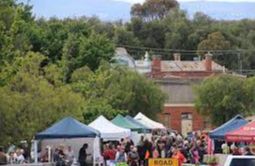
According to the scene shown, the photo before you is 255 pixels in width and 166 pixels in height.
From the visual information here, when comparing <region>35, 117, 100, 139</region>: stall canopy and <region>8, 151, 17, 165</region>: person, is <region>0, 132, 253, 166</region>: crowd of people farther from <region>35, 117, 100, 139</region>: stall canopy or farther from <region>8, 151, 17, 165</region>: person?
<region>35, 117, 100, 139</region>: stall canopy

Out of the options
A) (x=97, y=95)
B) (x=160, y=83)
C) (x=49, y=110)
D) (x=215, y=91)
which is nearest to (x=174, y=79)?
(x=160, y=83)

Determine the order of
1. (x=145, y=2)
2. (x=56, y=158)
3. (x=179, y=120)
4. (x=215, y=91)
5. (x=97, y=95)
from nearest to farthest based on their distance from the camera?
(x=56, y=158) → (x=97, y=95) → (x=215, y=91) → (x=179, y=120) → (x=145, y=2)

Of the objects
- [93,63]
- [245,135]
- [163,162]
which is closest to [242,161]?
[245,135]

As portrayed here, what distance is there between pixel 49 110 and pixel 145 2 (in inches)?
4036

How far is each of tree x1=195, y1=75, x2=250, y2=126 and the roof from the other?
19887 mm

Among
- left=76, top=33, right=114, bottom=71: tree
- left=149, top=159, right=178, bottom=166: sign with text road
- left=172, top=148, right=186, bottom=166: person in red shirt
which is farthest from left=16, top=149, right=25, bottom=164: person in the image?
left=76, top=33, right=114, bottom=71: tree

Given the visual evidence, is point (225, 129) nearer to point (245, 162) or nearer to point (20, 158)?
point (20, 158)

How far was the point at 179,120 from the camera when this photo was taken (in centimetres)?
8838

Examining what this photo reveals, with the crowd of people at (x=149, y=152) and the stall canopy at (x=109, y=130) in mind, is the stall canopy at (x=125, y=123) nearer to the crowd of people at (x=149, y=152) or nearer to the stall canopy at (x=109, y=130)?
the stall canopy at (x=109, y=130)

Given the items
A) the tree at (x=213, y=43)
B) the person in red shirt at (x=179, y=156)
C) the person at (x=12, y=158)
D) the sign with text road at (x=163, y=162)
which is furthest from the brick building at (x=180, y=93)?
the sign with text road at (x=163, y=162)

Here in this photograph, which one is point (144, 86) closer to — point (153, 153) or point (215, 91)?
point (215, 91)

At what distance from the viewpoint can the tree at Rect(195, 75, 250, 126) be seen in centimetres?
7881

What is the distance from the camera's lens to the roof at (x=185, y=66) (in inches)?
4038

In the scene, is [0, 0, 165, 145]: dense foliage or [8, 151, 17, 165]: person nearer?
[8, 151, 17, 165]: person
